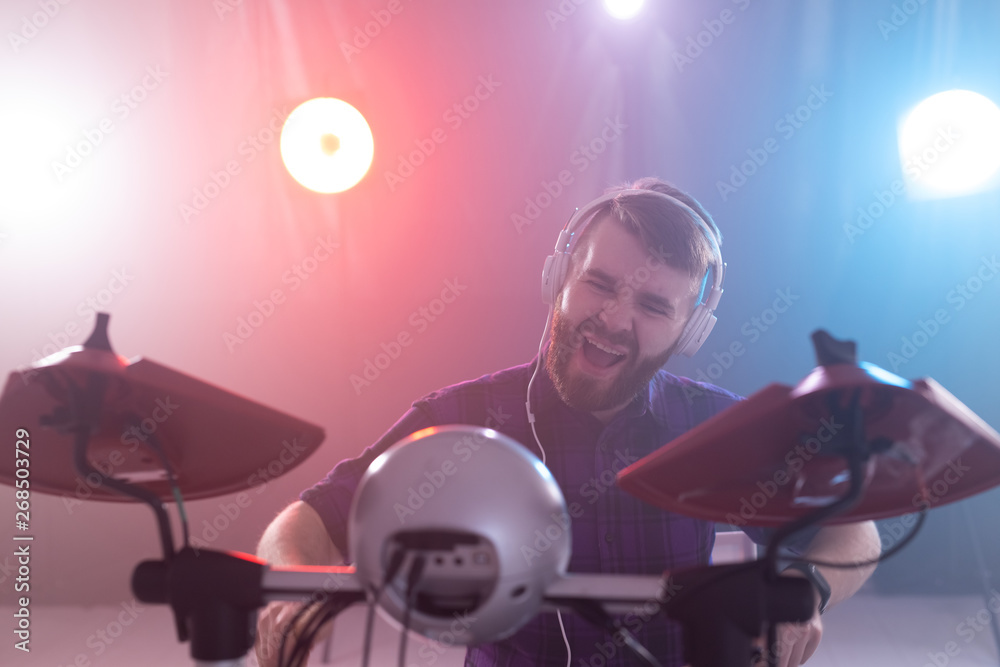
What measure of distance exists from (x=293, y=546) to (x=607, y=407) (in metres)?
0.59

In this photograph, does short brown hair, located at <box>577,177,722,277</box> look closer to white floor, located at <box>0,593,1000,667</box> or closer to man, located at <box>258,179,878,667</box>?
man, located at <box>258,179,878,667</box>

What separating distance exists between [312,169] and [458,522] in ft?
6.82

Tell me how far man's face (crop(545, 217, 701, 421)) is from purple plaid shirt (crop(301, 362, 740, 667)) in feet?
0.21

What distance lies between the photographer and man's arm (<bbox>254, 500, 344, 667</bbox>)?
2.35ft

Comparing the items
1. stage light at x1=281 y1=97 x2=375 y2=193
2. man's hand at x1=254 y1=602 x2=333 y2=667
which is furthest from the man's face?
stage light at x1=281 y1=97 x2=375 y2=193

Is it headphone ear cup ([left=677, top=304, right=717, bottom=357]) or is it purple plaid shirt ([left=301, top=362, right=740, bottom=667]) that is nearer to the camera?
purple plaid shirt ([left=301, top=362, right=740, bottom=667])

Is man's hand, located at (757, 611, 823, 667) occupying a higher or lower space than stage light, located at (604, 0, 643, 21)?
lower

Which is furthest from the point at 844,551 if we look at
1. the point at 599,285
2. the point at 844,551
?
the point at 599,285

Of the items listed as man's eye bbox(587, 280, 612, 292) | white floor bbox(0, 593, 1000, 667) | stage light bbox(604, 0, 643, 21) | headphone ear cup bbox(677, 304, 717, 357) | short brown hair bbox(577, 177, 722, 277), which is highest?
stage light bbox(604, 0, 643, 21)

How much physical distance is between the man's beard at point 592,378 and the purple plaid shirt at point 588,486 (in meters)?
0.03

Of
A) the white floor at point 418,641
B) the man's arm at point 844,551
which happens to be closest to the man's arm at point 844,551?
the man's arm at point 844,551

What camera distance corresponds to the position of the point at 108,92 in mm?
2258

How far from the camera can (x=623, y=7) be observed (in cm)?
210

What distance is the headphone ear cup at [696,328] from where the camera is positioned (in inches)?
44.9
